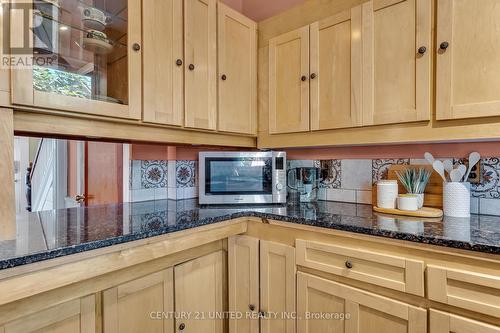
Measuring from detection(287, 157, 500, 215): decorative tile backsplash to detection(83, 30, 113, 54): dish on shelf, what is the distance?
4.11ft

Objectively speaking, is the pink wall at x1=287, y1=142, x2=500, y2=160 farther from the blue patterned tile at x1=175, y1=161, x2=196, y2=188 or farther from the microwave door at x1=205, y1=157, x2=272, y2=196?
the blue patterned tile at x1=175, y1=161, x2=196, y2=188

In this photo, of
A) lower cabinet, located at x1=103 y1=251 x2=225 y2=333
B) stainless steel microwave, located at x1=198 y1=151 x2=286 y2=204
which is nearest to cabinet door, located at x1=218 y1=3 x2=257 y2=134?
stainless steel microwave, located at x1=198 y1=151 x2=286 y2=204

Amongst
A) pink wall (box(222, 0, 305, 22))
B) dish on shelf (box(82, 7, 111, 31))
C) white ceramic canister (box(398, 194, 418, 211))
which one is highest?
pink wall (box(222, 0, 305, 22))

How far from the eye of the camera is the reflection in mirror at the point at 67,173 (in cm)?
179

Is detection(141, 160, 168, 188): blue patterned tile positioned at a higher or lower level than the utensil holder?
higher

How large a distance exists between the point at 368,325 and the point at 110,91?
1.40m

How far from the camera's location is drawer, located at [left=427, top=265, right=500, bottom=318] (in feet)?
2.62

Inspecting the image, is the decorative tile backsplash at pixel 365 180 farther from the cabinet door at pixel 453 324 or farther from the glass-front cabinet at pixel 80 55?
the glass-front cabinet at pixel 80 55

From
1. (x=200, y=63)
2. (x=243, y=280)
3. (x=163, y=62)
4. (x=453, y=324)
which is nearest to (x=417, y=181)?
(x=453, y=324)

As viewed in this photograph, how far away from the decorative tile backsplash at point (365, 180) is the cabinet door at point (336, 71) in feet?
1.17

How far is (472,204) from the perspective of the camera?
1293 mm

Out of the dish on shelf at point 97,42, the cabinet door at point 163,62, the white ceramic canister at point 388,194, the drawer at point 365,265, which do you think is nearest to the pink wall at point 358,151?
the white ceramic canister at point 388,194

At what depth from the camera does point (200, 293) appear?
130 centimetres

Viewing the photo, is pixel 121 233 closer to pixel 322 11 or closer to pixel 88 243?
pixel 88 243
